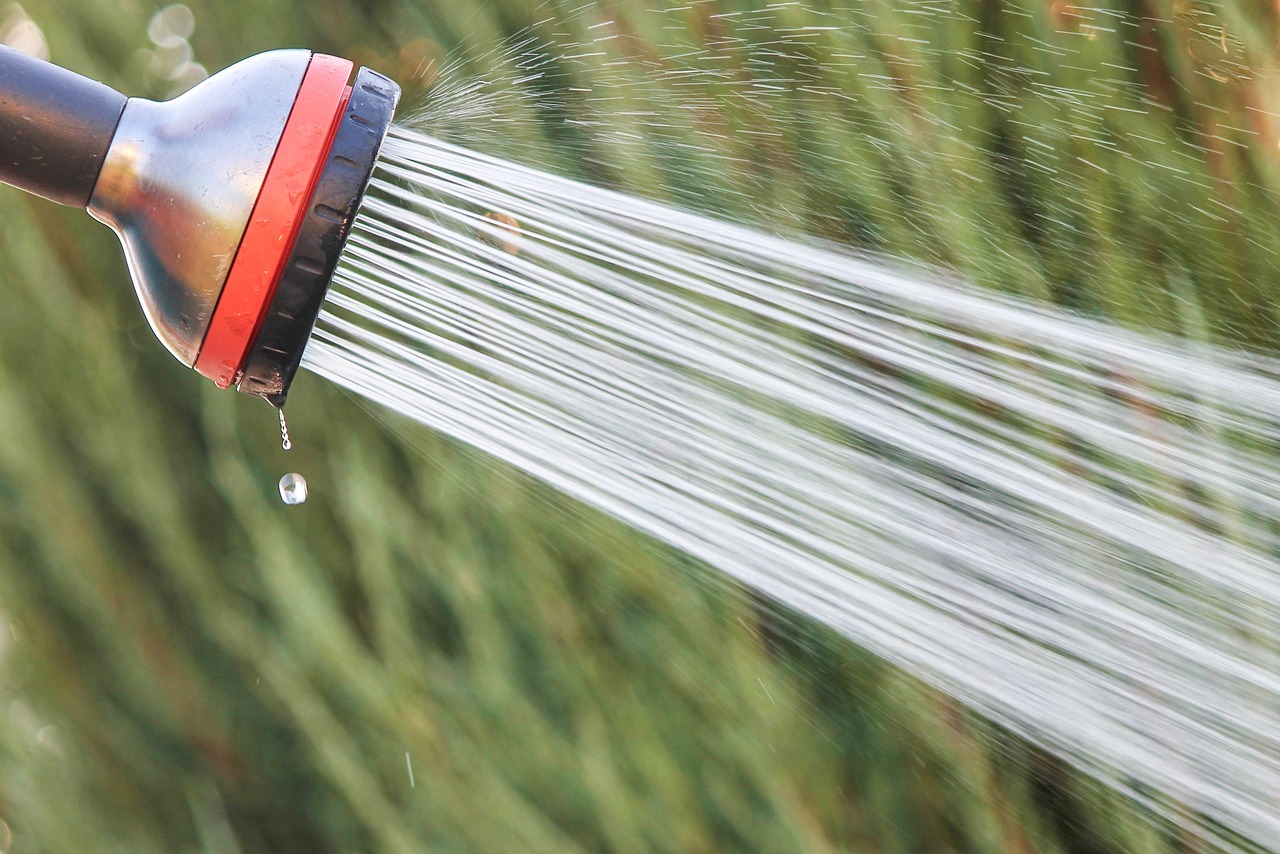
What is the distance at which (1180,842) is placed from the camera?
541mm

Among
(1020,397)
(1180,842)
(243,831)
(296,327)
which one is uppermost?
(296,327)

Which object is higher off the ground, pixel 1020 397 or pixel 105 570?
pixel 1020 397

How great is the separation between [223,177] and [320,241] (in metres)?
0.04

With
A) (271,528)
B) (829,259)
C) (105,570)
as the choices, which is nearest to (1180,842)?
(829,259)

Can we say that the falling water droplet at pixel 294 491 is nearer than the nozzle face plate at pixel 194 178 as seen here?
No

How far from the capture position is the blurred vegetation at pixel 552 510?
60 cm

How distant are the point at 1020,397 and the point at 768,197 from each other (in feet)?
0.62

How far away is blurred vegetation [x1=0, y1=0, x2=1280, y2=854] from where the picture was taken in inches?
23.7

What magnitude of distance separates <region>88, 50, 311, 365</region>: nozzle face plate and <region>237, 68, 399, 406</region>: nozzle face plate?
21mm

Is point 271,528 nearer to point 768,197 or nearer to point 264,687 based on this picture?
point 264,687

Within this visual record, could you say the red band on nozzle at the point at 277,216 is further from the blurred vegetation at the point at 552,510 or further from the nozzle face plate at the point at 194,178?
the blurred vegetation at the point at 552,510

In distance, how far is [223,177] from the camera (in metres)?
0.42

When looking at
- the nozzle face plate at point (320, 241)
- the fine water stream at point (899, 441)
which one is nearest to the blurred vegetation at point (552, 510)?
the fine water stream at point (899, 441)

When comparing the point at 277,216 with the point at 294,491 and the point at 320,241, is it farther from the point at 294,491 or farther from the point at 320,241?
the point at 294,491
